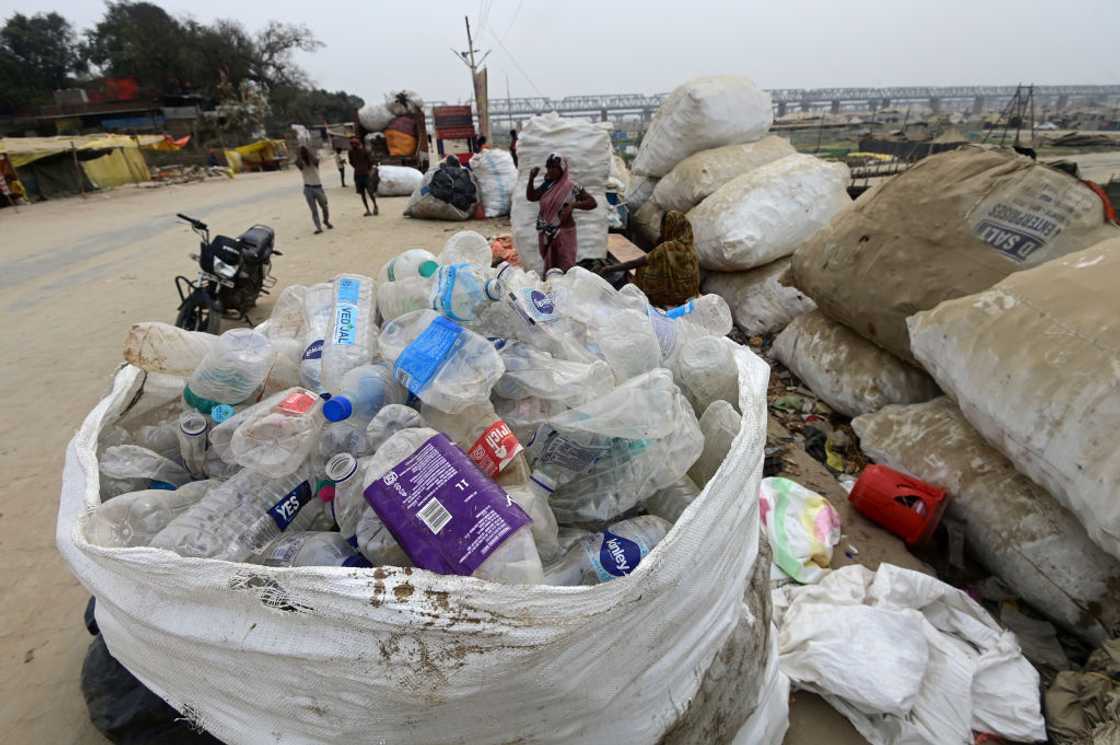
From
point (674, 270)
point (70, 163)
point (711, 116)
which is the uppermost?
point (711, 116)

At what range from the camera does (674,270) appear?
390cm

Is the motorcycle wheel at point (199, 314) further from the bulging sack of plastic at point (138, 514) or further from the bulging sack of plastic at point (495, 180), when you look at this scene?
the bulging sack of plastic at point (495, 180)

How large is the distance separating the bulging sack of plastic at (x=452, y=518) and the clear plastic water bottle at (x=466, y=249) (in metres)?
1.33

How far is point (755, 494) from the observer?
1.18 meters

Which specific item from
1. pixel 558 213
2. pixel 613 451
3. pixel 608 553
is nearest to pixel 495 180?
pixel 558 213

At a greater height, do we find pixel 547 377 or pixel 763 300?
pixel 547 377

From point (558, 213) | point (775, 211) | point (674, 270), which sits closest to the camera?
point (775, 211)

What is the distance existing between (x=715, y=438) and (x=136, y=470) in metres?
1.41

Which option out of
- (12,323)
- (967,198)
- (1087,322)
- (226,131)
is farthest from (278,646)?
(226,131)

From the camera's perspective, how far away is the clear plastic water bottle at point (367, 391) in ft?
4.35

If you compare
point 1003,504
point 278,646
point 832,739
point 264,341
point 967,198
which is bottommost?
point 832,739

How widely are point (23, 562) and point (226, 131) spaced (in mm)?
30213

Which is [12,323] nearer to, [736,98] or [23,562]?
[23,562]

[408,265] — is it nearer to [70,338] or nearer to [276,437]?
[276,437]
